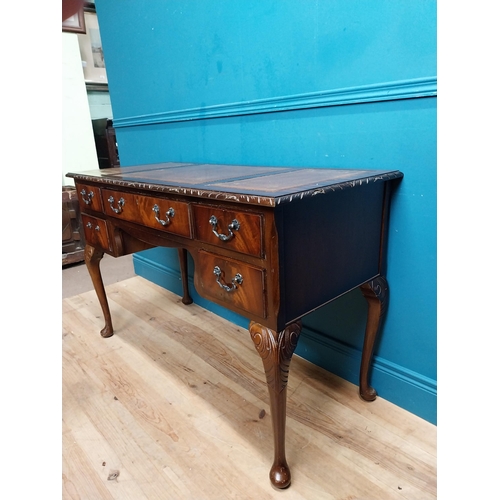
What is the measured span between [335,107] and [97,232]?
119 centimetres

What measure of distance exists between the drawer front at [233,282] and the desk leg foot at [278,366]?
0.07 metres

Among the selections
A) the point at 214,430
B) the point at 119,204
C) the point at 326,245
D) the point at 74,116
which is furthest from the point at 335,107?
the point at 74,116

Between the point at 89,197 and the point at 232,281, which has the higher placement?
the point at 89,197

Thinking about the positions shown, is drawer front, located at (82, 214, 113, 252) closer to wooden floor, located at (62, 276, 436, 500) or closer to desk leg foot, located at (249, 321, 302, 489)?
wooden floor, located at (62, 276, 436, 500)

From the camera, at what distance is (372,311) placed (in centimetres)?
138

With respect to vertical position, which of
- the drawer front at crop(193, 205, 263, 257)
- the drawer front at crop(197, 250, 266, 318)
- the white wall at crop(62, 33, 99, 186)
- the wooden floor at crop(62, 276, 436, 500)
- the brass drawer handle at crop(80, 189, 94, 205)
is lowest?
the wooden floor at crop(62, 276, 436, 500)

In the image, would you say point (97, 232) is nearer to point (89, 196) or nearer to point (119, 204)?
point (89, 196)

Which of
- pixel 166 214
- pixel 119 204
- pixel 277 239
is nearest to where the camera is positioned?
pixel 277 239

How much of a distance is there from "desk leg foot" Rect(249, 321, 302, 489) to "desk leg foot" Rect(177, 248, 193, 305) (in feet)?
4.09

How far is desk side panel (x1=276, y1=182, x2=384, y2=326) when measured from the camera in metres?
0.99

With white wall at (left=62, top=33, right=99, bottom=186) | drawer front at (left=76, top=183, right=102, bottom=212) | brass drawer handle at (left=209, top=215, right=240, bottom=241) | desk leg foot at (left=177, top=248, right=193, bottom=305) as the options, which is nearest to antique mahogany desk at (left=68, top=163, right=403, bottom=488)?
brass drawer handle at (left=209, top=215, right=240, bottom=241)

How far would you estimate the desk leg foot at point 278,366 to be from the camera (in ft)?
3.43
